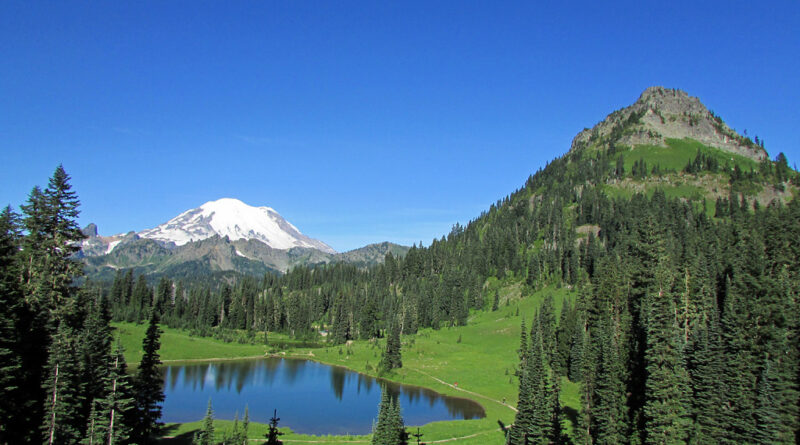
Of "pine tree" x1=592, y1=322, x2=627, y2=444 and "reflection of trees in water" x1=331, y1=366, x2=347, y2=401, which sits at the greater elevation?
"pine tree" x1=592, y1=322, x2=627, y2=444

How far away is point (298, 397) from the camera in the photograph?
94.2m

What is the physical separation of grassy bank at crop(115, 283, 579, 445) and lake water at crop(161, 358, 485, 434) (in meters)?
5.59

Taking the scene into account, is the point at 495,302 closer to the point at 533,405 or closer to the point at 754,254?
the point at 754,254

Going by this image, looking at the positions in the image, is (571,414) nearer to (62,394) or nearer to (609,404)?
(609,404)

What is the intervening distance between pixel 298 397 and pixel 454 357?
4470 cm

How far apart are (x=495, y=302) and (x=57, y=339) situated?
148365mm

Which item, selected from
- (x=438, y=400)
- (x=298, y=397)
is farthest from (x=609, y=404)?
(x=298, y=397)

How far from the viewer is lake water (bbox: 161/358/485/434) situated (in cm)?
7781

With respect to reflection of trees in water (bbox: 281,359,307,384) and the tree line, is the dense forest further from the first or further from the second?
reflection of trees in water (bbox: 281,359,307,384)

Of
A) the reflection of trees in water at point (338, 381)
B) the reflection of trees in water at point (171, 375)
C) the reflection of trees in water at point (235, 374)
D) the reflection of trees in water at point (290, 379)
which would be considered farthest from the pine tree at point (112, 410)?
the reflection of trees in water at point (171, 375)

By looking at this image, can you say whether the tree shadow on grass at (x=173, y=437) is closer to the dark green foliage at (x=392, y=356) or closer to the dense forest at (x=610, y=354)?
the dense forest at (x=610, y=354)

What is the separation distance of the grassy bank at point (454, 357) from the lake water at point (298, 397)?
559 centimetres

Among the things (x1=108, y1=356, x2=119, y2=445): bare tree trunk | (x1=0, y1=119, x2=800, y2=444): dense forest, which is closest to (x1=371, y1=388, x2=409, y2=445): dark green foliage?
(x1=0, y1=119, x2=800, y2=444): dense forest

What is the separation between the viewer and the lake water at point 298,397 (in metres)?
77.8
